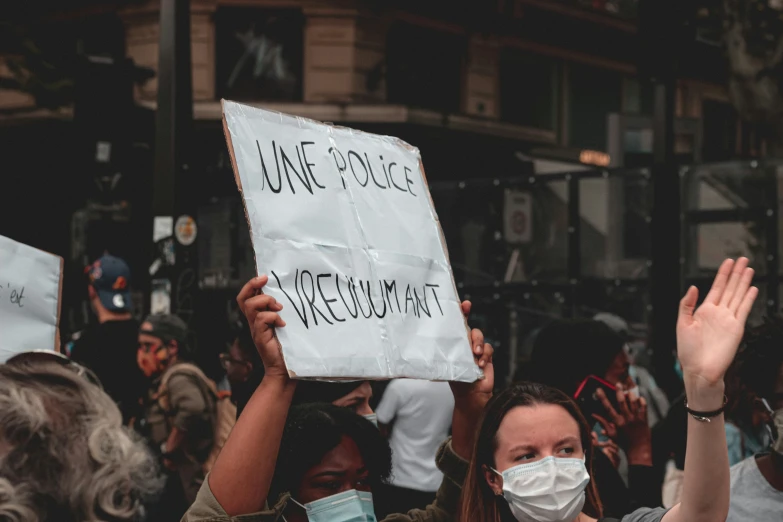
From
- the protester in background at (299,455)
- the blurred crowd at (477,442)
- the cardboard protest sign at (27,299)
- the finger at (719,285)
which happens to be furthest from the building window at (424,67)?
the finger at (719,285)

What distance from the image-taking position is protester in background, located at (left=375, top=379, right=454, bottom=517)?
5773 millimetres

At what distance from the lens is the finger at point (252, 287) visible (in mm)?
2607

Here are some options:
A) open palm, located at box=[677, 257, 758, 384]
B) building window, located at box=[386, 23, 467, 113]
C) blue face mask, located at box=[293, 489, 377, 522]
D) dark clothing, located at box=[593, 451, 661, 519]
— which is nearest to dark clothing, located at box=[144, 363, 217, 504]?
dark clothing, located at box=[593, 451, 661, 519]

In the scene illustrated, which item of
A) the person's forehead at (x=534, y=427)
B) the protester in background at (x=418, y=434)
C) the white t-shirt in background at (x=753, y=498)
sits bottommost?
the protester in background at (x=418, y=434)

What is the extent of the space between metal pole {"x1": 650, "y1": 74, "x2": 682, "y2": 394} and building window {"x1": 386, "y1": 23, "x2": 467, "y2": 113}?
11.6 meters

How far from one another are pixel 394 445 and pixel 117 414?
356 cm

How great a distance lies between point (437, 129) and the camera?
19.4 meters

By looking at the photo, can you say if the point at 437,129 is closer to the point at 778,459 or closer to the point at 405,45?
the point at 405,45

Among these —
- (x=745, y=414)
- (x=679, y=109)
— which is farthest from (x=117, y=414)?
(x=679, y=109)

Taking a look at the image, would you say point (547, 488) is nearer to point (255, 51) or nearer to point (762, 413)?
point (762, 413)

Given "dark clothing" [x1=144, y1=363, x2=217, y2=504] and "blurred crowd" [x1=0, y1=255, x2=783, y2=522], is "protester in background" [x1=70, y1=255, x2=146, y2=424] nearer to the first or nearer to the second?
"dark clothing" [x1=144, y1=363, x2=217, y2=504]

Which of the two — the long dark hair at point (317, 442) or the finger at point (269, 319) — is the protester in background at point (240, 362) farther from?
the finger at point (269, 319)

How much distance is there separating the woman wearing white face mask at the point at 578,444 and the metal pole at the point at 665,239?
527 centimetres

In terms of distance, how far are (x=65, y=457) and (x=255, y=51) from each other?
1778 centimetres
